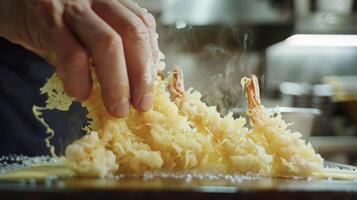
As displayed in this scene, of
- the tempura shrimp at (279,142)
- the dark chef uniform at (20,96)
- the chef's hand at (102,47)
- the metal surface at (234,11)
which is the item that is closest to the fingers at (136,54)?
the chef's hand at (102,47)

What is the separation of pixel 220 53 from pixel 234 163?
36 cm

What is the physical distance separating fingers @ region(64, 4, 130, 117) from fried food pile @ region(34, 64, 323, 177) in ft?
0.14

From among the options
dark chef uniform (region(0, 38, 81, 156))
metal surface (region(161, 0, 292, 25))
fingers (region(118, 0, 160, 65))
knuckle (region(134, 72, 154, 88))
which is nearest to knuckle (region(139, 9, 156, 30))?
fingers (region(118, 0, 160, 65))

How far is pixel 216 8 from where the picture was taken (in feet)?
12.0

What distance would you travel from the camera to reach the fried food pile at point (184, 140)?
845mm

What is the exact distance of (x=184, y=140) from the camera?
903 mm

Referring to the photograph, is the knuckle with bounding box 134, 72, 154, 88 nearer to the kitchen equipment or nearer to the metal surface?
the kitchen equipment

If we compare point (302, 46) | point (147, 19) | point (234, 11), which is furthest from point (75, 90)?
point (302, 46)

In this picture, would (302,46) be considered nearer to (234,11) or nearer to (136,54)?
(234,11)

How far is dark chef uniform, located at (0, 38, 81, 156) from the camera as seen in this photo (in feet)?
5.57

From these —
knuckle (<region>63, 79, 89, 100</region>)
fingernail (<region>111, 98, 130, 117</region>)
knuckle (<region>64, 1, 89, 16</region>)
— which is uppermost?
knuckle (<region>64, 1, 89, 16</region>)

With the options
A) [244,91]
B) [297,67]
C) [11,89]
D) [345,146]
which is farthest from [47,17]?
[297,67]

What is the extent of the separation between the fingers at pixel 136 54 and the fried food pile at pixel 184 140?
0.04 m

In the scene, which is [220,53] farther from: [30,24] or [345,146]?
[345,146]
